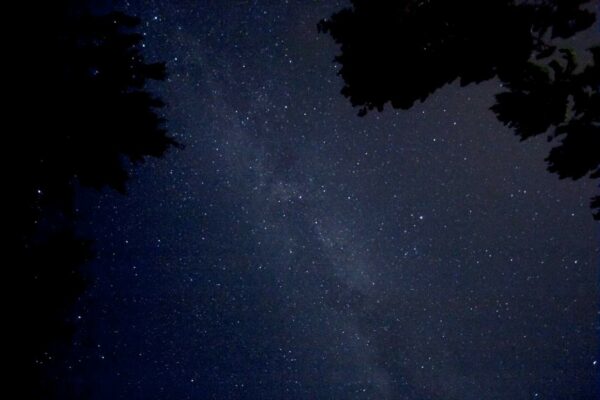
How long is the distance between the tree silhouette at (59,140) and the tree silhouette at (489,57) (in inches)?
55.1

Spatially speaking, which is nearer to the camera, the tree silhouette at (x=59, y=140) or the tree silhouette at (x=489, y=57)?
the tree silhouette at (x=489, y=57)

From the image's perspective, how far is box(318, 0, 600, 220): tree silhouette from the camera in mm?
1968

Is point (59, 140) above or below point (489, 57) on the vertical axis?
above

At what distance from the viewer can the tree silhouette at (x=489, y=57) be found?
1968mm

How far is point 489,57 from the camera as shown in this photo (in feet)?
6.80

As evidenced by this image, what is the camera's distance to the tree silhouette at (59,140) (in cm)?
235

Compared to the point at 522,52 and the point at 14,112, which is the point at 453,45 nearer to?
the point at 522,52

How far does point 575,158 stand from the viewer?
1979 millimetres

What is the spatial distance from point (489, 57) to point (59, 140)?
2552mm

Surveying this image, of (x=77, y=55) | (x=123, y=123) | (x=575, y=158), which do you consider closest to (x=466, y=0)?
(x=575, y=158)

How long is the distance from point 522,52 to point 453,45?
1.11ft

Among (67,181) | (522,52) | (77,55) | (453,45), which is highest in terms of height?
(77,55)

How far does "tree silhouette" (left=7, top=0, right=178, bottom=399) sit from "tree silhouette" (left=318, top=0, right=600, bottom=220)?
4.59 feet

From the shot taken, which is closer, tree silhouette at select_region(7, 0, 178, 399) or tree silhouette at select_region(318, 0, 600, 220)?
tree silhouette at select_region(318, 0, 600, 220)
